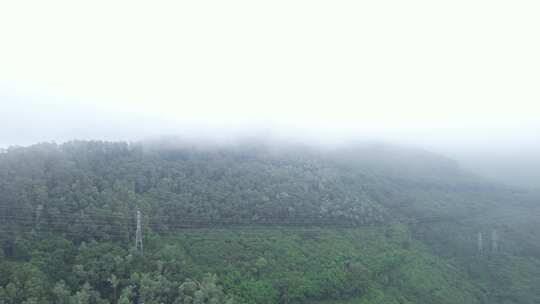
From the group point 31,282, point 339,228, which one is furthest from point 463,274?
point 31,282

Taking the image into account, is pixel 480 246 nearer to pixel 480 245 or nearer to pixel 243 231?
pixel 480 245

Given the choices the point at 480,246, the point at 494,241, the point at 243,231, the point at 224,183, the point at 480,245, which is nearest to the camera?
the point at 243,231

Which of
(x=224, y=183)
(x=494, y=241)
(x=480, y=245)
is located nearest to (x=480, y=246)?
(x=480, y=245)

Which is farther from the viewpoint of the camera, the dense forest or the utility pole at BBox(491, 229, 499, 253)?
the utility pole at BBox(491, 229, 499, 253)

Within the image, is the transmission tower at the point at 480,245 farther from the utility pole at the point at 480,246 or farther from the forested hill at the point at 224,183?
the forested hill at the point at 224,183

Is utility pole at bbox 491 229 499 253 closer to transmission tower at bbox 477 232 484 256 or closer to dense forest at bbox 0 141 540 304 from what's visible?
dense forest at bbox 0 141 540 304

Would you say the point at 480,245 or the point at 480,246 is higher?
the point at 480,245

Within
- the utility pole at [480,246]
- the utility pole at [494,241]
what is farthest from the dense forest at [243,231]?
the utility pole at [480,246]

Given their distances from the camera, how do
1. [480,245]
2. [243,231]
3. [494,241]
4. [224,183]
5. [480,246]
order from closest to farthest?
1. [243,231]
2. [480,245]
3. [480,246]
4. [224,183]
5. [494,241]

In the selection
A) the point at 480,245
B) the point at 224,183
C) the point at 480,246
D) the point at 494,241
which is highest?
the point at 224,183

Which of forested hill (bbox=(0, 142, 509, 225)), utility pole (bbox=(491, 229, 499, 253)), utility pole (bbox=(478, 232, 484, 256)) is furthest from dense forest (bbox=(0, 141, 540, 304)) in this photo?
utility pole (bbox=(478, 232, 484, 256))
